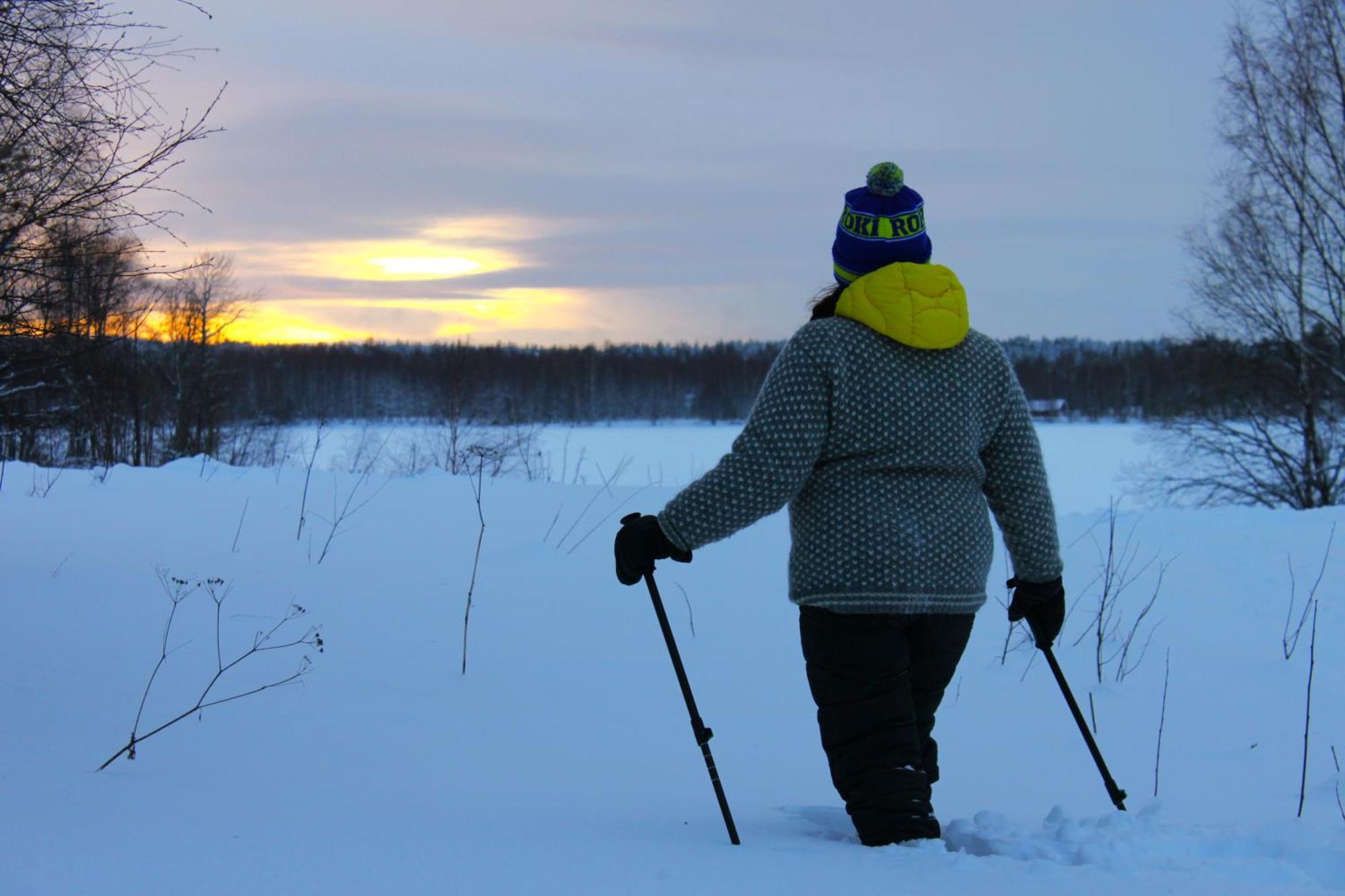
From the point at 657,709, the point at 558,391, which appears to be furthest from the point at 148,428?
the point at 558,391

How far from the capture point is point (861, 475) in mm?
2441

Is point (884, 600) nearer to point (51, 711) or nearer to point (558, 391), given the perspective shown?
point (51, 711)

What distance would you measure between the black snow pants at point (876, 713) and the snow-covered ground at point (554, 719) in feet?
0.48

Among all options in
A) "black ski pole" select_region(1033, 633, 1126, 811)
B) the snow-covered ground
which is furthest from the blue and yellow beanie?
the snow-covered ground

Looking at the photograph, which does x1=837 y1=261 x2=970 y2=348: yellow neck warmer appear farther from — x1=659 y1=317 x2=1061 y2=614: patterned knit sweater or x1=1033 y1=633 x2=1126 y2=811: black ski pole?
x1=1033 y1=633 x2=1126 y2=811: black ski pole

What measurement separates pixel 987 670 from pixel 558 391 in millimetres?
62198

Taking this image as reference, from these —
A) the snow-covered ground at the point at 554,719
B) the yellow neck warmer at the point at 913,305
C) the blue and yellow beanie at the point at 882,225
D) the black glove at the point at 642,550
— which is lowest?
the snow-covered ground at the point at 554,719

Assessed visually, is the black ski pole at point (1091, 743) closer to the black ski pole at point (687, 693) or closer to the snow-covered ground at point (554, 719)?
the snow-covered ground at point (554, 719)

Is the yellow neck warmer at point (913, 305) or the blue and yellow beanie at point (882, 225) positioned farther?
the blue and yellow beanie at point (882, 225)

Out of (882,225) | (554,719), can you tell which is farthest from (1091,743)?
(554,719)

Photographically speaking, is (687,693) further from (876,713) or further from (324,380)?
(324,380)

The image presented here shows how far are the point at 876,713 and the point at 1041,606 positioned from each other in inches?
27.3

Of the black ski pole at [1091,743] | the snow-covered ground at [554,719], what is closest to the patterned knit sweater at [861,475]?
the black ski pole at [1091,743]

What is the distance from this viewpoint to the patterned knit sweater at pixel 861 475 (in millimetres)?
2395
